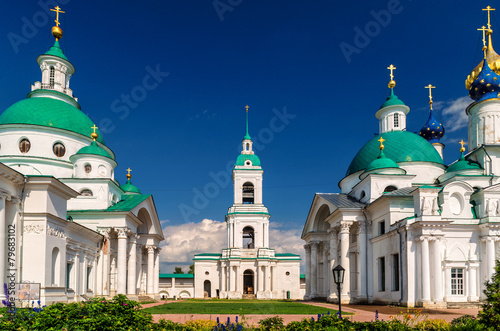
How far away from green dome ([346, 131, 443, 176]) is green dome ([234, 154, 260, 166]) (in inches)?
1020

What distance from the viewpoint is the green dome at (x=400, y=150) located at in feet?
128

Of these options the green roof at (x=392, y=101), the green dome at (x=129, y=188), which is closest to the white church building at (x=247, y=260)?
the green dome at (x=129, y=188)

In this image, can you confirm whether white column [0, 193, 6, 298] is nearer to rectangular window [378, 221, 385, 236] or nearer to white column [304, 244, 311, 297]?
rectangular window [378, 221, 385, 236]

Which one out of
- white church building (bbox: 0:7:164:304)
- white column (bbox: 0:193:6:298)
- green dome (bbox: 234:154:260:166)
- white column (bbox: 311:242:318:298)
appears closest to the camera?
white column (bbox: 0:193:6:298)

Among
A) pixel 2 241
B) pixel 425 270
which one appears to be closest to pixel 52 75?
pixel 2 241

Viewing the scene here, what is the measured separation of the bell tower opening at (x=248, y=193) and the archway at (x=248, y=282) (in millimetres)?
9659

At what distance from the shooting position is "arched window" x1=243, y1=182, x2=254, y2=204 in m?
66.2

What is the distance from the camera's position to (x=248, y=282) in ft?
219

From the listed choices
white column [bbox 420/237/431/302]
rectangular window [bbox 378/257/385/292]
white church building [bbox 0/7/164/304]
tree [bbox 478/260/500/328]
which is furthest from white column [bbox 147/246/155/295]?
tree [bbox 478/260/500/328]

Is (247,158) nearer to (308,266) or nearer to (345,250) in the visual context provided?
(308,266)

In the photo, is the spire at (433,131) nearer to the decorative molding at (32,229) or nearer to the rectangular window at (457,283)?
the rectangular window at (457,283)

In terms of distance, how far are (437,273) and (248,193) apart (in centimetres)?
4151

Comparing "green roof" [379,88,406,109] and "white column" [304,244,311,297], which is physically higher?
"green roof" [379,88,406,109]

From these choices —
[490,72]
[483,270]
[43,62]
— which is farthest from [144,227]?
[490,72]
